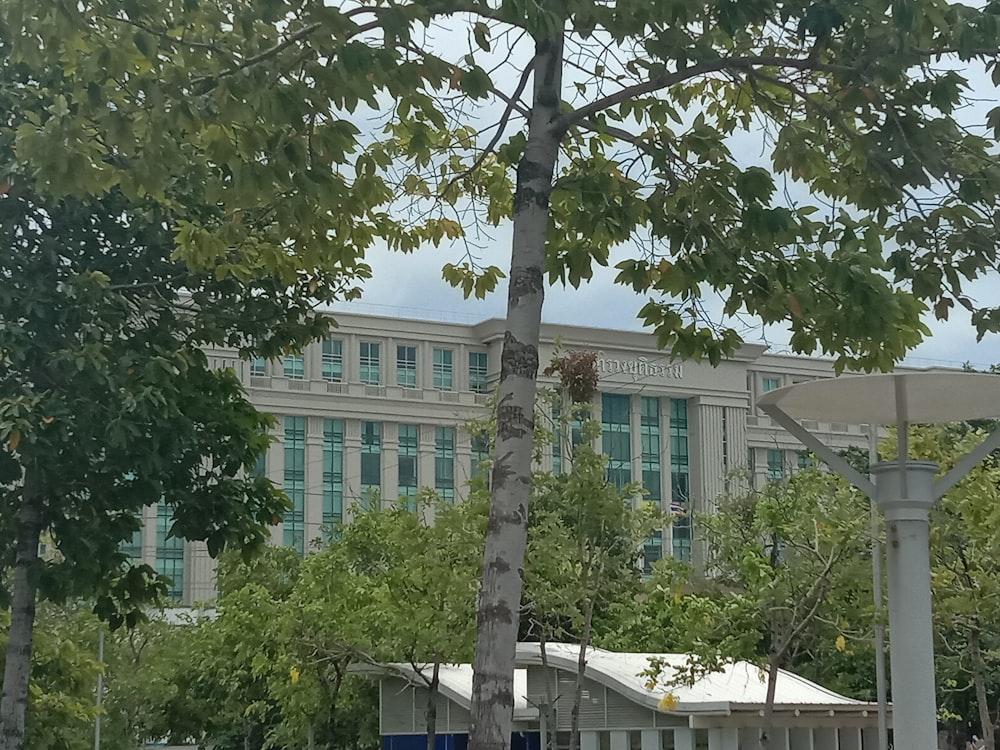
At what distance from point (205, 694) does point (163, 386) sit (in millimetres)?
34534

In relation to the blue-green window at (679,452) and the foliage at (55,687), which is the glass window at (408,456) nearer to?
the blue-green window at (679,452)

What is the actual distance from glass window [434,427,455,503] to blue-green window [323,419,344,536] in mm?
5276

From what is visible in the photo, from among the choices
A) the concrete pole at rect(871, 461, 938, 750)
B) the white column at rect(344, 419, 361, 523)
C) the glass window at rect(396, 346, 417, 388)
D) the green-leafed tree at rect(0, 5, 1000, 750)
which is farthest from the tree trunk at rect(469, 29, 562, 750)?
the glass window at rect(396, 346, 417, 388)

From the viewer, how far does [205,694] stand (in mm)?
45531

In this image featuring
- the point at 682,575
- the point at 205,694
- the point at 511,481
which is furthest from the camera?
the point at 205,694

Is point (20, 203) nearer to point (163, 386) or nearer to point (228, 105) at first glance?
point (163, 386)

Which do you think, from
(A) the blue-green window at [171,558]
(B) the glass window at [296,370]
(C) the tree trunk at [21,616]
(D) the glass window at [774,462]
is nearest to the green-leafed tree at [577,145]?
(C) the tree trunk at [21,616]

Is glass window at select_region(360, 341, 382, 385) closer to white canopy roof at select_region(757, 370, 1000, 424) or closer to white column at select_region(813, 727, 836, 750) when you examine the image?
white column at select_region(813, 727, 836, 750)

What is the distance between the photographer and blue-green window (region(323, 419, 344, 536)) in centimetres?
7281

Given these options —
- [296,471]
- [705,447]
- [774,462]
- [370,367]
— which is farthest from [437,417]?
[774,462]

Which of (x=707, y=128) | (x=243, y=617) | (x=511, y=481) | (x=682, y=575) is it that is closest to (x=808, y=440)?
(x=707, y=128)

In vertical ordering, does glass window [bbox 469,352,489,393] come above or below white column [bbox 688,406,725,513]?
above

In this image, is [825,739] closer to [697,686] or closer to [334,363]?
[697,686]

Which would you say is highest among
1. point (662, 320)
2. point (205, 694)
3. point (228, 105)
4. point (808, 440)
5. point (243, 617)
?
point (228, 105)
